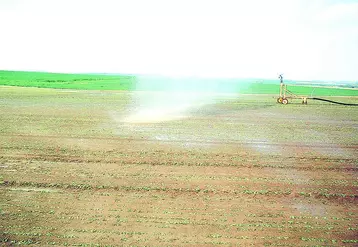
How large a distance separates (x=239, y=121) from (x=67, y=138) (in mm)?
9727

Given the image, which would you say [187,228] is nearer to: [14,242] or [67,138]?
[14,242]

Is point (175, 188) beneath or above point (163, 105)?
beneath


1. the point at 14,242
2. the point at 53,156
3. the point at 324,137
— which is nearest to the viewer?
the point at 14,242

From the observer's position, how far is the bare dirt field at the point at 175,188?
190 inches

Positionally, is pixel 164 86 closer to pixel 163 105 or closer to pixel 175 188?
pixel 163 105

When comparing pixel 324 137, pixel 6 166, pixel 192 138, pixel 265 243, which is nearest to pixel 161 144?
pixel 192 138

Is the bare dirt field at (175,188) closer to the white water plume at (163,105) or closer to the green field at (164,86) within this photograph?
the white water plume at (163,105)

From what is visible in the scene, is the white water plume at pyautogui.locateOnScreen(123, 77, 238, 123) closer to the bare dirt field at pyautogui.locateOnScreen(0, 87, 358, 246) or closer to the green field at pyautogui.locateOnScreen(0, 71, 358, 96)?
the bare dirt field at pyautogui.locateOnScreen(0, 87, 358, 246)

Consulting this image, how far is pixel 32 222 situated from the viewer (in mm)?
5074

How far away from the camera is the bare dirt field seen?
482cm

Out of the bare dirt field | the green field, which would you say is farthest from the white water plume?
the green field

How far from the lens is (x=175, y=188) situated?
21.6 ft

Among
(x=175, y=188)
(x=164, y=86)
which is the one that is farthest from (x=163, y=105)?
(x=164, y=86)

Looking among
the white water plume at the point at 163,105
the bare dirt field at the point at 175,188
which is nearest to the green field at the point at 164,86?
the white water plume at the point at 163,105
